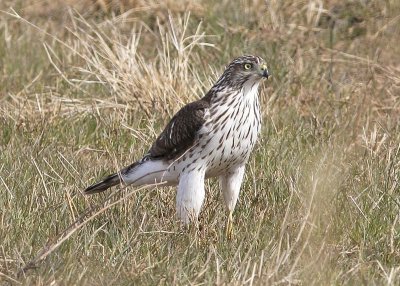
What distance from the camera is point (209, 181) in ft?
24.7

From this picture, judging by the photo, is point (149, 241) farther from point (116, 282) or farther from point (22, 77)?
point (22, 77)

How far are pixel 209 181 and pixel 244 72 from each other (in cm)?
99

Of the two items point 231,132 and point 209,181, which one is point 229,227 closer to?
point 231,132

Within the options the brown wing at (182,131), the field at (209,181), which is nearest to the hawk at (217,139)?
the brown wing at (182,131)

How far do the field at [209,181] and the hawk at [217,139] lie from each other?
0.14 metres

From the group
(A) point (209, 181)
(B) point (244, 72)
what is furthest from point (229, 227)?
(A) point (209, 181)

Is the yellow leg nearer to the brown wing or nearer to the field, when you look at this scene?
the field

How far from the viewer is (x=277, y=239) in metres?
6.16

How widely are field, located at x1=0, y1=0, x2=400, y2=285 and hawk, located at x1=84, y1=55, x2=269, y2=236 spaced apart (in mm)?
139

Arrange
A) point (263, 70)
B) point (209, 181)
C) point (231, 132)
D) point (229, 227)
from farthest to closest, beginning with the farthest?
point (209, 181) → point (263, 70) → point (231, 132) → point (229, 227)

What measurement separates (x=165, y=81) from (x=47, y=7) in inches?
120

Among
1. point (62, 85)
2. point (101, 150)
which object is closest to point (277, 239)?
point (101, 150)

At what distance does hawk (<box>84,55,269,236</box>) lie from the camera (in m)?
6.60

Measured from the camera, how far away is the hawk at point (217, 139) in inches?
260
